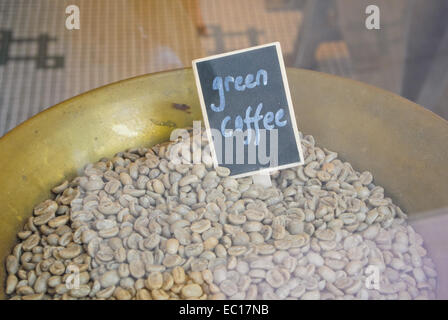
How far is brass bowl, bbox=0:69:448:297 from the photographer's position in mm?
816

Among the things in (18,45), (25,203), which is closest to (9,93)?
(18,45)

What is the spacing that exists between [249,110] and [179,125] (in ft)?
0.70

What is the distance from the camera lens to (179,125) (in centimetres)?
100

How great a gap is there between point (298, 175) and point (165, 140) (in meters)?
0.31

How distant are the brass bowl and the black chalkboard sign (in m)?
0.14

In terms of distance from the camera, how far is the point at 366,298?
0.70 metres

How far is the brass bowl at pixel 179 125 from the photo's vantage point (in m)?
0.82

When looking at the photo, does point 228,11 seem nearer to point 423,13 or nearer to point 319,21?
point 319,21

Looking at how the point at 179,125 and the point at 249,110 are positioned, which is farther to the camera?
the point at 179,125

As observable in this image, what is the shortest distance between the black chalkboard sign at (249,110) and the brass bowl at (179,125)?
A: 0.45 ft

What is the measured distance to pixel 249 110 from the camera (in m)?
0.84

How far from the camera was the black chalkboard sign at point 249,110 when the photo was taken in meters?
0.82

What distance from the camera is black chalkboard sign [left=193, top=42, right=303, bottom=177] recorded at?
0.82 metres
